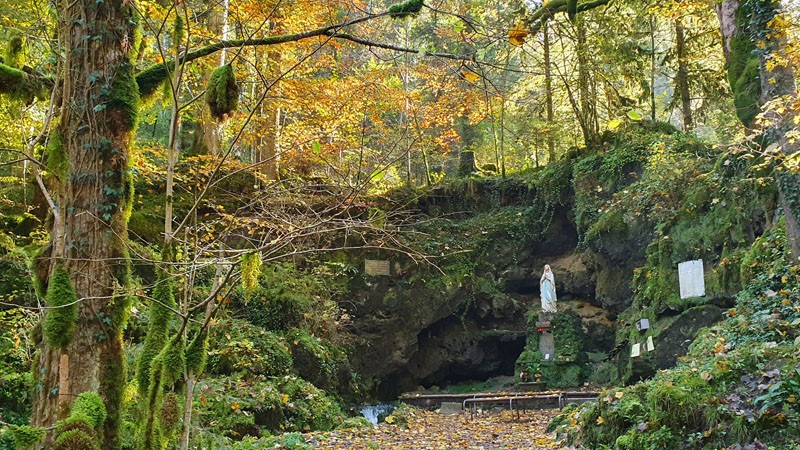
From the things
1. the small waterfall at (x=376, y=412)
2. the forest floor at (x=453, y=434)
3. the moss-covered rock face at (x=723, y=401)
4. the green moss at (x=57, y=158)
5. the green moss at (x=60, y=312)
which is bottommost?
the small waterfall at (x=376, y=412)

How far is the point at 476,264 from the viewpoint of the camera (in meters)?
16.2

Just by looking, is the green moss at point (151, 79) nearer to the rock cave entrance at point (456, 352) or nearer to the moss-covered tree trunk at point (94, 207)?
the moss-covered tree trunk at point (94, 207)

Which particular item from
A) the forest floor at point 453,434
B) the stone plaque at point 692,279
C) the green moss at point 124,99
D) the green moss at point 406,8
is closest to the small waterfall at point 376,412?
the forest floor at point 453,434

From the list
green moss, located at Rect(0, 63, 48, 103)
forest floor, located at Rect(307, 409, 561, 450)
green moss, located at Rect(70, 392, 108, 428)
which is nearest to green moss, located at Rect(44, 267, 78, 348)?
green moss, located at Rect(70, 392, 108, 428)

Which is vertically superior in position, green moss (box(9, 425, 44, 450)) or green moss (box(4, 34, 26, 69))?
green moss (box(4, 34, 26, 69))

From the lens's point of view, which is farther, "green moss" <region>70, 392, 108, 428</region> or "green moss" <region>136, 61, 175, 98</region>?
"green moss" <region>136, 61, 175, 98</region>

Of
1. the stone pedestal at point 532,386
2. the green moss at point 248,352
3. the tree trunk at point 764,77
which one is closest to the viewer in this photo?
the tree trunk at point 764,77

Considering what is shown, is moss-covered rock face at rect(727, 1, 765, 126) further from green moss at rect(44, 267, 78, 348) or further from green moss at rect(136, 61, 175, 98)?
green moss at rect(44, 267, 78, 348)

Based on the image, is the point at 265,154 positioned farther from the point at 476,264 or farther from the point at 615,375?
the point at 615,375

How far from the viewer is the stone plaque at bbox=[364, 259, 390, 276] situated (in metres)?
15.2

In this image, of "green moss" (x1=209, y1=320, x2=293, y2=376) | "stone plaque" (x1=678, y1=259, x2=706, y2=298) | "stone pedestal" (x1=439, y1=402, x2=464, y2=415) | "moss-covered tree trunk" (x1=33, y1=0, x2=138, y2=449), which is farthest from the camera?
"stone pedestal" (x1=439, y1=402, x2=464, y2=415)

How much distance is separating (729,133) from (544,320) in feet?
23.0

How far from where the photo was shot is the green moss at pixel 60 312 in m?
4.05

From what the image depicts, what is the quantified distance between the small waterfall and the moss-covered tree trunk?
869 cm
